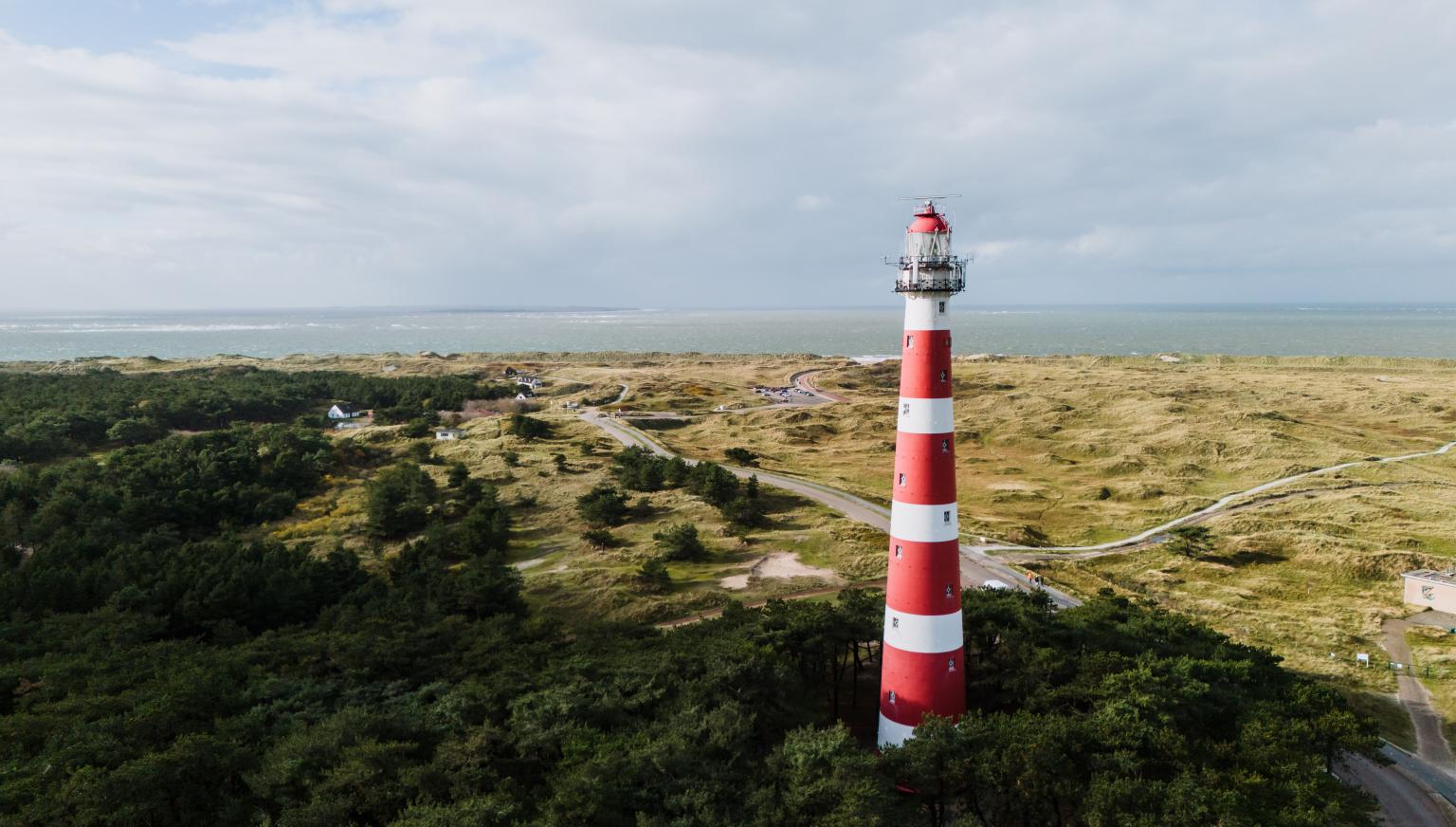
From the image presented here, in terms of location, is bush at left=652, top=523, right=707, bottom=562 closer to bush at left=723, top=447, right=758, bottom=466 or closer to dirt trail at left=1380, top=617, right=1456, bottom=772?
bush at left=723, top=447, right=758, bottom=466

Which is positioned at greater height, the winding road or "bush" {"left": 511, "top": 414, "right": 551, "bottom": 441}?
"bush" {"left": 511, "top": 414, "right": 551, "bottom": 441}

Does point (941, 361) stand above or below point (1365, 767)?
above

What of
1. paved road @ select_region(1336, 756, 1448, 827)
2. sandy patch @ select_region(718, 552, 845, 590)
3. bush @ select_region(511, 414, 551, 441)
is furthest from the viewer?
bush @ select_region(511, 414, 551, 441)

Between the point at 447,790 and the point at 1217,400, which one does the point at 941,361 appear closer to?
the point at 447,790

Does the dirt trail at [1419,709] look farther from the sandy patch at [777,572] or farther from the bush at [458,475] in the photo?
the bush at [458,475]

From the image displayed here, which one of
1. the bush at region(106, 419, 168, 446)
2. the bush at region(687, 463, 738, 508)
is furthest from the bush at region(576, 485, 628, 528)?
the bush at region(106, 419, 168, 446)

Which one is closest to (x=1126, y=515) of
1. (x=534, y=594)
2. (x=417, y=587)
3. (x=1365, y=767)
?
(x=1365, y=767)

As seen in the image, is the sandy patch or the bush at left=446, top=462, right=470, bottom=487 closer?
the sandy patch
